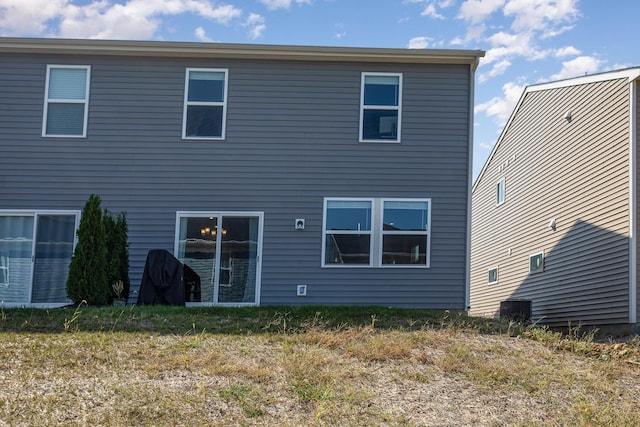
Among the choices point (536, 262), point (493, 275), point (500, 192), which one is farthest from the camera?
point (493, 275)

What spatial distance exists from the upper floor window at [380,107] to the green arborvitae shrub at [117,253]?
4.38 metres

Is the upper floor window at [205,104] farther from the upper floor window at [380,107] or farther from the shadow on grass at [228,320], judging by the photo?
the shadow on grass at [228,320]

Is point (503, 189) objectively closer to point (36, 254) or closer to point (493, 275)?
point (493, 275)

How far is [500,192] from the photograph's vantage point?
20219 mm

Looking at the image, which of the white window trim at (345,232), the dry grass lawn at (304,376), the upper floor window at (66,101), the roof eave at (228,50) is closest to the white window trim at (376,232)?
the white window trim at (345,232)

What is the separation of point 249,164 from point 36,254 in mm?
3932

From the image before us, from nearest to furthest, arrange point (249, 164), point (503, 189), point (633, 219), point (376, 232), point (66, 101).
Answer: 1. point (633, 219)
2. point (376, 232)
3. point (249, 164)
4. point (66, 101)
5. point (503, 189)

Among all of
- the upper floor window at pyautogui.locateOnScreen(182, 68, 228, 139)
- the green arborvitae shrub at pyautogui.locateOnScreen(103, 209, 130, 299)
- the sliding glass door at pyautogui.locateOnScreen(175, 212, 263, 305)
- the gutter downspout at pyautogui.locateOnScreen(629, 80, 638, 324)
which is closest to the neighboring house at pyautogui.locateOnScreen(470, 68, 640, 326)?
the gutter downspout at pyautogui.locateOnScreen(629, 80, 638, 324)

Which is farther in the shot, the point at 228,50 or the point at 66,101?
the point at 66,101

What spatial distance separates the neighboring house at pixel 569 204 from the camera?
44.2ft

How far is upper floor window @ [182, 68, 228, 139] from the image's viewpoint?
13.8m

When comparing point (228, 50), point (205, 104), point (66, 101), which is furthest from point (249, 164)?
point (66, 101)

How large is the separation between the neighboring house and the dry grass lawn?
3.34 metres

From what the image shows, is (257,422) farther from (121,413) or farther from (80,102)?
(80,102)
